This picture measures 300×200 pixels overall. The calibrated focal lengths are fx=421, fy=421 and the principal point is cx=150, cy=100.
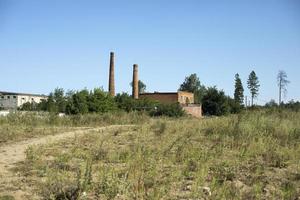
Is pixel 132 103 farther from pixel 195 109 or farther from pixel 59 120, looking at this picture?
pixel 59 120

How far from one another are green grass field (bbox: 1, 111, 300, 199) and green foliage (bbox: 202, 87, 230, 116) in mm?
45088

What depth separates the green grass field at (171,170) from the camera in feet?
19.5

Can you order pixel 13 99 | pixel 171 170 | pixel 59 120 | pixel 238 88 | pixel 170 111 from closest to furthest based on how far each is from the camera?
pixel 171 170, pixel 59 120, pixel 170 111, pixel 13 99, pixel 238 88

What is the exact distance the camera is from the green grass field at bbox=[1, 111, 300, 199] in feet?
19.5

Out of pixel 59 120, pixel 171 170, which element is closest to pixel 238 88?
pixel 59 120

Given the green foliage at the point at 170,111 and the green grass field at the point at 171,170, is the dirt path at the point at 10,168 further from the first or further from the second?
the green foliage at the point at 170,111

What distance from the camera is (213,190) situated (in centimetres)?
612

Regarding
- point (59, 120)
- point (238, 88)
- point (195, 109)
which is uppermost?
point (238, 88)

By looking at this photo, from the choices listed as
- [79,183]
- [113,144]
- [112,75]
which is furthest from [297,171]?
[112,75]

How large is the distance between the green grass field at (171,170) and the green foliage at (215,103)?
4509 cm

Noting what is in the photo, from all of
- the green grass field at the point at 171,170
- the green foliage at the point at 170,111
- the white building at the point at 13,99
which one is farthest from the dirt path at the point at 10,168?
the white building at the point at 13,99

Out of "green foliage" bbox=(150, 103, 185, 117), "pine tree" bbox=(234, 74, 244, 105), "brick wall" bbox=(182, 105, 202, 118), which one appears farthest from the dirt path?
"pine tree" bbox=(234, 74, 244, 105)

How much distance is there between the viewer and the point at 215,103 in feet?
191

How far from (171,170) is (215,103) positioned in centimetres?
5153
